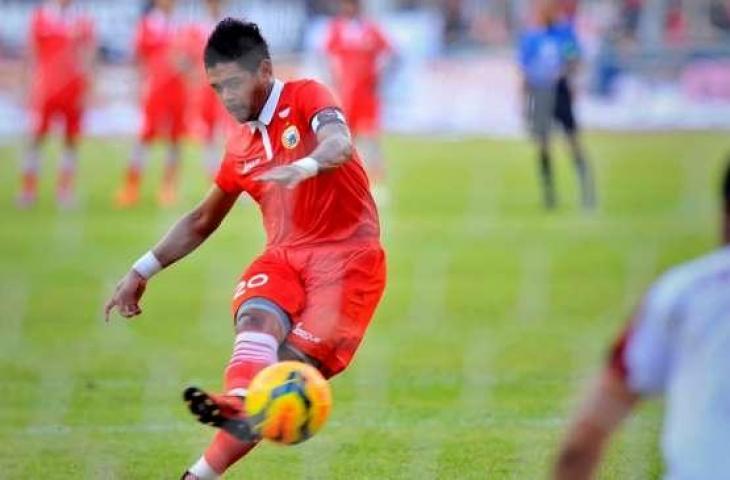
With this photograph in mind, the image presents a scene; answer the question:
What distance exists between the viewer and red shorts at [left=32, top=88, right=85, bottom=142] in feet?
74.1

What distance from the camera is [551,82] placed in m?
22.3

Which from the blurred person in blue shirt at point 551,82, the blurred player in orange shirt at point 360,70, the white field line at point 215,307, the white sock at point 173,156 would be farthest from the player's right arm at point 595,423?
the blurred player in orange shirt at point 360,70

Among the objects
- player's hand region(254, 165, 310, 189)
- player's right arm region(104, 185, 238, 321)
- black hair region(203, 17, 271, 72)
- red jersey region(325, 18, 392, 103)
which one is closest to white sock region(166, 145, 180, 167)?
red jersey region(325, 18, 392, 103)

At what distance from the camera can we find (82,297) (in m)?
15.5

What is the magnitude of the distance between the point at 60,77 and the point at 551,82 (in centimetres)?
566

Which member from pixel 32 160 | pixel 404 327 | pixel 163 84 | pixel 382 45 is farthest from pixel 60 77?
pixel 404 327

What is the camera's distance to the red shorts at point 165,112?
75.0 feet

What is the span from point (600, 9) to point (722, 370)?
30.0 m

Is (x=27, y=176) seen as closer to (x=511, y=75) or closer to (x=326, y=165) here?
(x=511, y=75)

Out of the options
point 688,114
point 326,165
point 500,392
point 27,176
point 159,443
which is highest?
point 326,165

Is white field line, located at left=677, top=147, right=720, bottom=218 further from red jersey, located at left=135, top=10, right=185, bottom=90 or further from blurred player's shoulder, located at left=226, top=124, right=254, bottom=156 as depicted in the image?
blurred player's shoulder, located at left=226, top=124, right=254, bottom=156

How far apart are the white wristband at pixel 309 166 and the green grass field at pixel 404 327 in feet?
6.38

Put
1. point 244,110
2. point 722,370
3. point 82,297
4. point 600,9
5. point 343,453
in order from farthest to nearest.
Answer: point 600,9 < point 82,297 < point 343,453 < point 244,110 < point 722,370

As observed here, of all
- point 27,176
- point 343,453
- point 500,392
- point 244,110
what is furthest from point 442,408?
point 27,176
